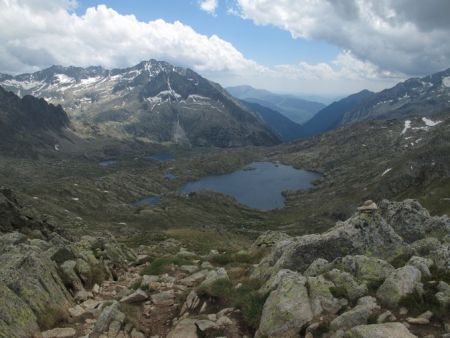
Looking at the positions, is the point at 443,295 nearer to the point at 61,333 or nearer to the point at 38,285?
the point at 61,333

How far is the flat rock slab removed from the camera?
804 inches

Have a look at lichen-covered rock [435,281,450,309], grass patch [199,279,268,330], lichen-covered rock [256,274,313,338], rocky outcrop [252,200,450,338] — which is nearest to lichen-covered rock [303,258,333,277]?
rocky outcrop [252,200,450,338]

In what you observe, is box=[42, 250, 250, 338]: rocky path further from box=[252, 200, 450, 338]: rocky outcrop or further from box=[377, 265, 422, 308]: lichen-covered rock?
box=[377, 265, 422, 308]: lichen-covered rock

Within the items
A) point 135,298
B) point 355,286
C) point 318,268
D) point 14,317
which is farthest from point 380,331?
point 14,317

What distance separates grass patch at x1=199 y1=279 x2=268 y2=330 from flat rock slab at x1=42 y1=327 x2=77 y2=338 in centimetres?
681

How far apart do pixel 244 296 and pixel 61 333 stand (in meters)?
9.03

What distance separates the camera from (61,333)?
68.2 ft

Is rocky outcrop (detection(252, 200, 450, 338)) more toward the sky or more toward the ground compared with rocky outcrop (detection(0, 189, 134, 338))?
more toward the sky

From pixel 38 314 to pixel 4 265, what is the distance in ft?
19.8

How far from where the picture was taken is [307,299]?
61.7 feet

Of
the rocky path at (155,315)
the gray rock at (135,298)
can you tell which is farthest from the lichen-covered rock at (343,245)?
the gray rock at (135,298)

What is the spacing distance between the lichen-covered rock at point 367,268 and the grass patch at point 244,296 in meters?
4.48

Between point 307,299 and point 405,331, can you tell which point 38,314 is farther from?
point 405,331

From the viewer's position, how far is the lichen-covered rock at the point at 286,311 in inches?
690
